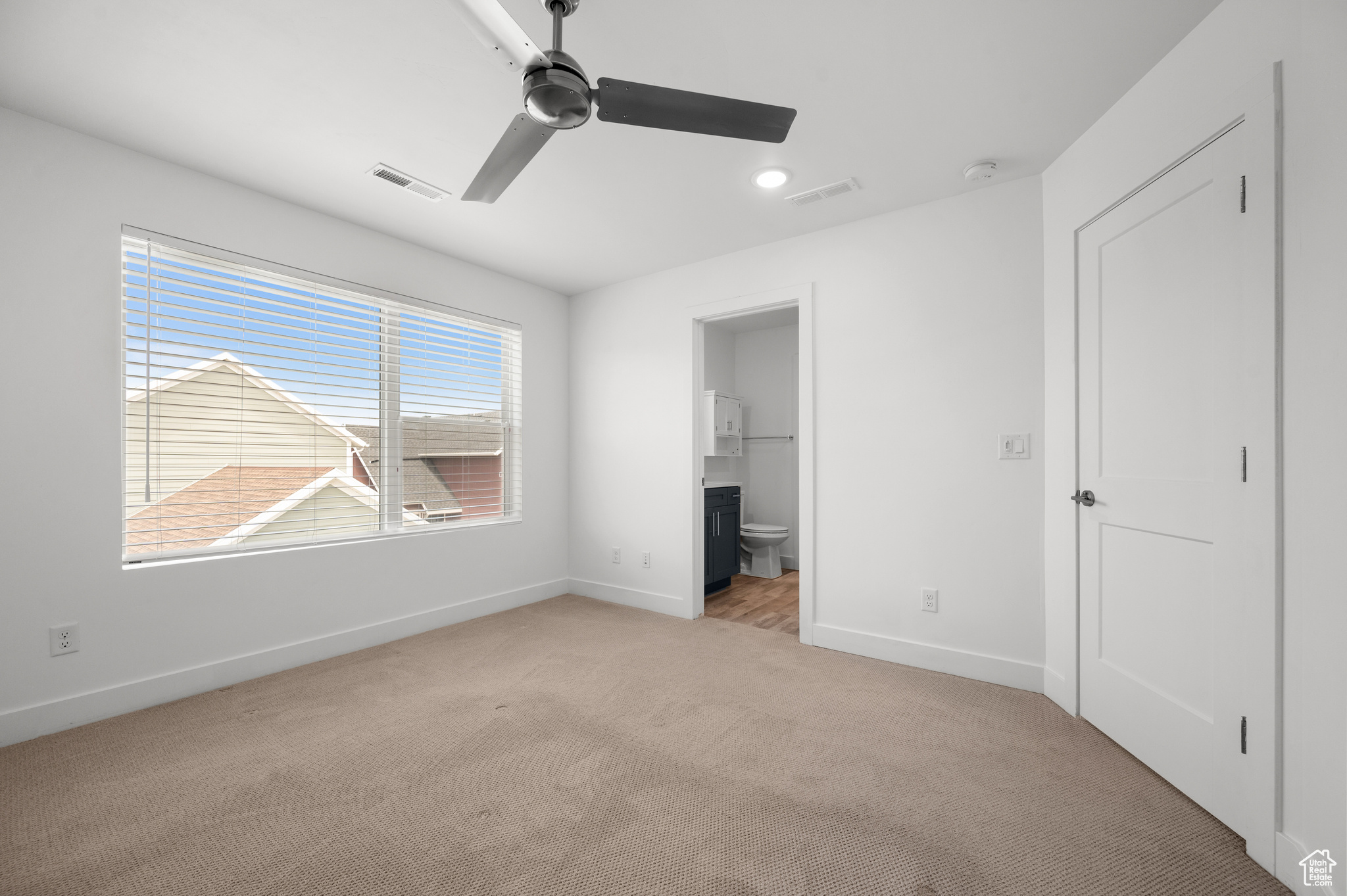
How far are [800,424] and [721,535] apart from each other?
5.24ft

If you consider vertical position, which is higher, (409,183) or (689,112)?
(409,183)

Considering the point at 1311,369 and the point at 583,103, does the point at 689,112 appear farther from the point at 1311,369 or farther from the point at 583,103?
the point at 1311,369

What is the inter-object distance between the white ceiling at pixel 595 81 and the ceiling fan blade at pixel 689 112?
0.42 m

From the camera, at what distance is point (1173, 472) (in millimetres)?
1818

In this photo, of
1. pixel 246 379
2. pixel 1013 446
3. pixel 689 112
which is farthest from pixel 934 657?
pixel 246 379

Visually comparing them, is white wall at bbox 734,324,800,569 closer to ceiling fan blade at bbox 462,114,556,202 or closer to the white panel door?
the white panel door

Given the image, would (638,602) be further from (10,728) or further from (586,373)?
(10,728)

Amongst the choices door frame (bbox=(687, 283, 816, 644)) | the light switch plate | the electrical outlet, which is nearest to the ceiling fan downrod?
door frame (bbox=(687, 283, 816, 644))

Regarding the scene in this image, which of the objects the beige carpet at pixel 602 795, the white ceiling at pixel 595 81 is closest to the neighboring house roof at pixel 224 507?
the beige carpet at pixel 602 795

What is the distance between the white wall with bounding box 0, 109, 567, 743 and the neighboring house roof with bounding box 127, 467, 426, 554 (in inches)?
5.0

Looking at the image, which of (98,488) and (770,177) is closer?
(98,488)

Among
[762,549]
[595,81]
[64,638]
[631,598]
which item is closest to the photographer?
[595,81]

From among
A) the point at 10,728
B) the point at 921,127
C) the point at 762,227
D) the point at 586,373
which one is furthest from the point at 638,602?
the point at 921,127

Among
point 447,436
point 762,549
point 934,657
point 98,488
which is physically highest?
point 447,436
